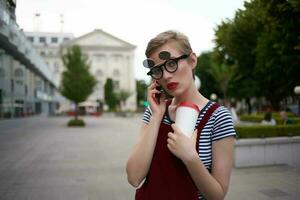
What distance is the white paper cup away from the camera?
151 cm

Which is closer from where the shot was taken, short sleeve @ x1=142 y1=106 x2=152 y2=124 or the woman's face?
the woman's face

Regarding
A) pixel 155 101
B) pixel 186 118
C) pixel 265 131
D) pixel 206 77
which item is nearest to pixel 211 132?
pixel 186 118

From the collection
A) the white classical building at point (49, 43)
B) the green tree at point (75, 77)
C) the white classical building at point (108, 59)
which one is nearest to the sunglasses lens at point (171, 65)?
the green tree at point (75, 77)

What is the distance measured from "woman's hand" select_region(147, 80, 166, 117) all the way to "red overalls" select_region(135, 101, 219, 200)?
93 mm

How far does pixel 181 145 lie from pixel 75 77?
2834 centimetres

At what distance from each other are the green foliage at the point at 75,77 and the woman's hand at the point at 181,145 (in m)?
28.1

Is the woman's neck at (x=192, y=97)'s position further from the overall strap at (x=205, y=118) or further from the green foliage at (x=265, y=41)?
the green foliage at (x=265, y=41)

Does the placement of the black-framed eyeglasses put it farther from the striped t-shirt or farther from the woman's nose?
the striped t-shirt

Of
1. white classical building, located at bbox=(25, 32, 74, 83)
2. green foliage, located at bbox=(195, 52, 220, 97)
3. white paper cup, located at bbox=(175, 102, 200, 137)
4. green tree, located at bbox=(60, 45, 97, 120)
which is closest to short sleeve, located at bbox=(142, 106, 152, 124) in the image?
white paper cup, located at bbox=(175, 102, 200, 137)

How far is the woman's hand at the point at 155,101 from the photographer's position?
166cm

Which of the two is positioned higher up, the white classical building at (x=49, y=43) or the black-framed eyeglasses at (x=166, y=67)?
the white classical building at (x=49, y=43)

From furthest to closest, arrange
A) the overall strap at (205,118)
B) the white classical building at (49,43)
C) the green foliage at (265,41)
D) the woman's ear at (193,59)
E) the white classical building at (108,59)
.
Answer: the white classical building at (49,43)
the white classical building at (108,59)
the green foliage at (265,41)
the woman's ear at (193,59)
the overall strap at (205,118)

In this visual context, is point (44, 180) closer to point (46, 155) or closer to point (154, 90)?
point (46, 155)

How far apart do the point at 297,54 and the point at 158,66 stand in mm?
11565
